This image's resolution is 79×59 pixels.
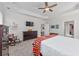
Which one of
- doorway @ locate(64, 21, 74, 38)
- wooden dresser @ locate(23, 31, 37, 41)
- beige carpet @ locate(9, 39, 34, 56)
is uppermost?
doorway @ locate(64, 21, 74, 38)

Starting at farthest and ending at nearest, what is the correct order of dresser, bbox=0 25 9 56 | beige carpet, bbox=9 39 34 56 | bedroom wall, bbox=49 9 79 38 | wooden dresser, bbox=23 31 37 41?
wooden dresser, bbox=23 31 37 41
beige carpet, bbox=9 39 34 56
dresser, bbox=0 25 9 56
bedroom wall, bbox=49 9 79 38

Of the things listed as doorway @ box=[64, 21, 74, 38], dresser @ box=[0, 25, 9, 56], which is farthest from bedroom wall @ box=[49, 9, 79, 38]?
dresser @ box=[0, 25, 9, 56]

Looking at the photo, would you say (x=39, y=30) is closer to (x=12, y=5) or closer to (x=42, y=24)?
(x=42, y=24)

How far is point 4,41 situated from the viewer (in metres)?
3.24

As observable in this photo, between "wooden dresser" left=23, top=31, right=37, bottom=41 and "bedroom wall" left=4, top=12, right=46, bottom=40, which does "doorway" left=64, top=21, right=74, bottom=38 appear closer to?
"bedroom wall" left=4, top=12, right=46, bottom=40

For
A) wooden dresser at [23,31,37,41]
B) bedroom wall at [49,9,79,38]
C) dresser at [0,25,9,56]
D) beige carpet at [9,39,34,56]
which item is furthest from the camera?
wooden dresser at [23,31,37,41]

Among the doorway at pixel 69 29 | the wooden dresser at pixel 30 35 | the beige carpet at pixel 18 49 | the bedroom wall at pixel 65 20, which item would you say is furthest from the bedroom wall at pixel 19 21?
the doorway at pixel 69 29

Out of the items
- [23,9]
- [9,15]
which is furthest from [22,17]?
[9,15]

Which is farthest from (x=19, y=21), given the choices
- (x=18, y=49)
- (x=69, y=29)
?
(x=69, y=29)

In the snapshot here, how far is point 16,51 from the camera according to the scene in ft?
11.1

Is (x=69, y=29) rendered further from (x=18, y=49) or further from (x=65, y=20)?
(x=18, y=49)

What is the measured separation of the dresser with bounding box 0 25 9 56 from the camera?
300 centimetres

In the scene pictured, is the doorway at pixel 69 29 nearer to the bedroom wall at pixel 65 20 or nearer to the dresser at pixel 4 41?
the bedroom wall at pixel 65 20

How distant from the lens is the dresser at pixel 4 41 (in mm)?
2996
